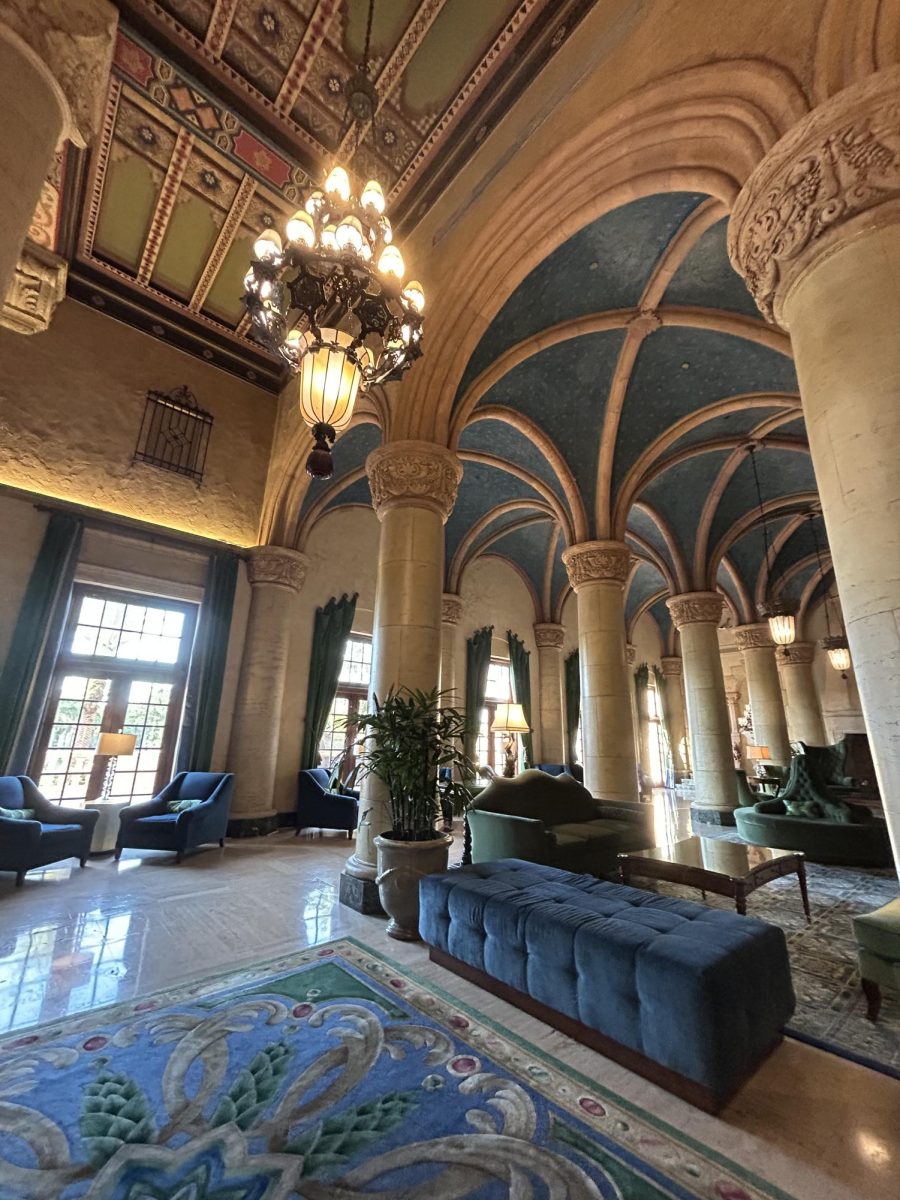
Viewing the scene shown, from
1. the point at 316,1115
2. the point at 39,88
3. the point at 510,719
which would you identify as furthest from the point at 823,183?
the point at 510,719

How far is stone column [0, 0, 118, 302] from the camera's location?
191 cm

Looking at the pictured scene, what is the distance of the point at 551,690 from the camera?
12312 mm

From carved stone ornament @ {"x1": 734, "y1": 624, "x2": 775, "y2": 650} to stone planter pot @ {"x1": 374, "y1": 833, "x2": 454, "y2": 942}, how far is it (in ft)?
33.0

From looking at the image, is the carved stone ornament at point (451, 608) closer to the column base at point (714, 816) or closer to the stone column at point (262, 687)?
the stone column at point (262, 687)

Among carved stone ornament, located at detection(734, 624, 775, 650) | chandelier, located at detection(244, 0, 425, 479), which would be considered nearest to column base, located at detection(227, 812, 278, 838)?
chandelier, located at detection(244, 0, 425, 479)

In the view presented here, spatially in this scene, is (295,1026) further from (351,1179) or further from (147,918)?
(147,918)

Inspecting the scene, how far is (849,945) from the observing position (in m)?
3.16

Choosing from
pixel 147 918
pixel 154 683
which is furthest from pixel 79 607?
pixel 147 918

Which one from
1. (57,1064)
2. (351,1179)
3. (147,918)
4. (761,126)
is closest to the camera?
(351,1179)

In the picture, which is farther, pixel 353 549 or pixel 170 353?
pixel 353 549

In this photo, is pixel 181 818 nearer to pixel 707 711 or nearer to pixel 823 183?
pixel 823 183

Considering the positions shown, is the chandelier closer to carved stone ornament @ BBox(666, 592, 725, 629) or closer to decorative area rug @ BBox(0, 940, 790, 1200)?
decorative area rug @ BBox(0, 940, 790, 1200)

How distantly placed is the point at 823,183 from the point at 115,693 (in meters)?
7.67

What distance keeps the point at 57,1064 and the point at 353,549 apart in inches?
303
